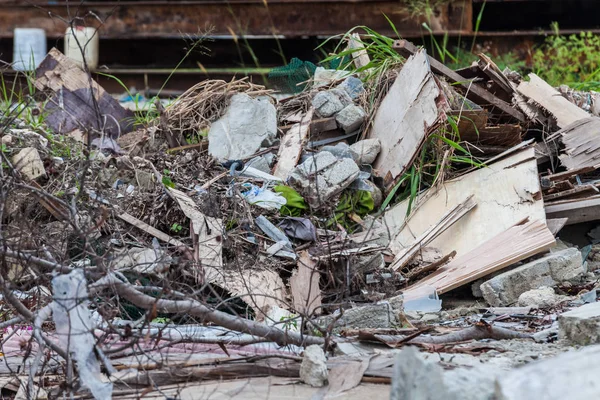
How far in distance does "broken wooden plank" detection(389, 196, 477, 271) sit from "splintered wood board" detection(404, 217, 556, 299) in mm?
263

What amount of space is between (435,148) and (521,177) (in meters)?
0.74

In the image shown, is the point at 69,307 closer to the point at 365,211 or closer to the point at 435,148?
the point at 365,211

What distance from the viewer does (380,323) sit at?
15.2 ft

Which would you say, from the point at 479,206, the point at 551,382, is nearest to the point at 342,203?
the point at 479,206

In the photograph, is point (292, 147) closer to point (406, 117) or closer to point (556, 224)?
point (406, 117)

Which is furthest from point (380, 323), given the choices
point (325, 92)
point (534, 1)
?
point (534, 1)

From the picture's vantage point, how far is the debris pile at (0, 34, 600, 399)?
4562mm

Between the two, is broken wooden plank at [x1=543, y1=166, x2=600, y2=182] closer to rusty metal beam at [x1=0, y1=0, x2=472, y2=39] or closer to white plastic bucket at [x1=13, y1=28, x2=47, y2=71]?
rusty metal beam at [x1=0, y1=0, x2=472, y2=39]

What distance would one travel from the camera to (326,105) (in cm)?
686

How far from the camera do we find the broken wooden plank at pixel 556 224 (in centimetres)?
580

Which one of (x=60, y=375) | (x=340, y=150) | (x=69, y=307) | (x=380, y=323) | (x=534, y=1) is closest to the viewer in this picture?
(x=69, y=307)

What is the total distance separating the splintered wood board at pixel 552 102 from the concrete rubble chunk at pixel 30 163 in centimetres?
408

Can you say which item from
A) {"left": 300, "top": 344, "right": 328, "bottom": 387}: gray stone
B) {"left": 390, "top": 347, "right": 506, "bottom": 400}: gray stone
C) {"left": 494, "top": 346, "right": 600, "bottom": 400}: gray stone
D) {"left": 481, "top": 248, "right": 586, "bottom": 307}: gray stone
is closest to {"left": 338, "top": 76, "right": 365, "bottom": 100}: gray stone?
{"left": 481, "top": 248, "right": 586, "bottom": 307}: gray stone

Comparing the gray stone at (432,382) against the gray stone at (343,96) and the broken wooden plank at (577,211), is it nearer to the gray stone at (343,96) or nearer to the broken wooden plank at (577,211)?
the broken wooden plank at (577,211)
